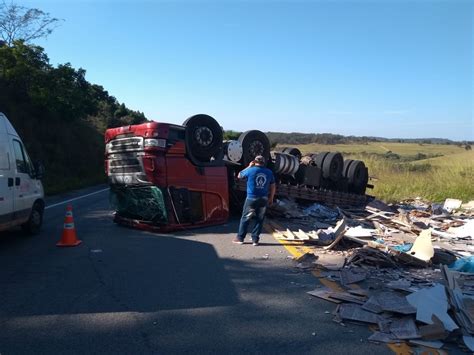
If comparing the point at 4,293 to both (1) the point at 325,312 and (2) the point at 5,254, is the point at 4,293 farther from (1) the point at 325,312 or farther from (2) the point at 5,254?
(1) the point at 325,312

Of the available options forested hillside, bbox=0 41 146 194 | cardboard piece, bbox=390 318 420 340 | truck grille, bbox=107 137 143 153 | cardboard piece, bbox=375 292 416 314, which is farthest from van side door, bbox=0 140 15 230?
forested hillside, bbox=0 41 146 194

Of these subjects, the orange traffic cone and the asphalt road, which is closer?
the asphalt road

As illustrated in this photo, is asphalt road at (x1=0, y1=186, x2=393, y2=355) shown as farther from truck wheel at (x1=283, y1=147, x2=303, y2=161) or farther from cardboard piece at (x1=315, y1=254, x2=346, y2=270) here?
truck wheel at (x1=283, y1=147, x2=303, y2=161)

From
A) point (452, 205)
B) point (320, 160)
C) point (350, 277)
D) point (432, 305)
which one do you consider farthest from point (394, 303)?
point (452, 205)

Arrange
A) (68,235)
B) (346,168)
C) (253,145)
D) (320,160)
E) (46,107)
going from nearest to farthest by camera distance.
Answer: (68,235)
(253,145)
(320,160)
(346,168)
(46,107)

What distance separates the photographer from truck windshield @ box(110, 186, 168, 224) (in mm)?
9797

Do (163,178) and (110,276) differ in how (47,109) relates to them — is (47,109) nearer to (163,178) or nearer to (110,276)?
(163,178)

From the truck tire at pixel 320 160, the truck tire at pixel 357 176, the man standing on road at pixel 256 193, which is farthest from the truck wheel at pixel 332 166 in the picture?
the man standing on road at pixel 256 193

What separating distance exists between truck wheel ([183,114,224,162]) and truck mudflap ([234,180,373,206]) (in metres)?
1.51

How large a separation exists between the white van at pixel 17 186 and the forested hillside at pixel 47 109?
13.9 meters

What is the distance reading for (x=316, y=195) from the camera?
14031mm

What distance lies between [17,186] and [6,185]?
0.54 m

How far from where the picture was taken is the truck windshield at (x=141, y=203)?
9.80m

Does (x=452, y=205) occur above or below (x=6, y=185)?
below
